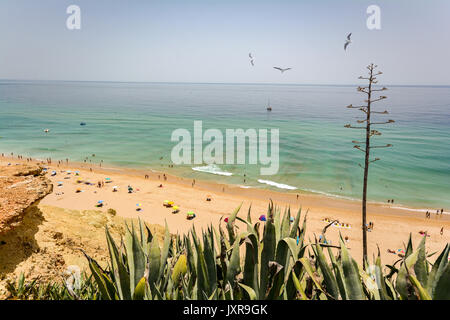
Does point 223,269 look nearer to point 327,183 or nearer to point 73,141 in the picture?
point 327,183

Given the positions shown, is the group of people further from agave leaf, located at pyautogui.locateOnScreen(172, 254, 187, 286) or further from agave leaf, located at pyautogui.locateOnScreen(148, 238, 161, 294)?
agave leaf, located at pyautogui.locateOnScreen(148, 238, 161, 294)

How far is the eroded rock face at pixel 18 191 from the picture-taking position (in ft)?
14.7

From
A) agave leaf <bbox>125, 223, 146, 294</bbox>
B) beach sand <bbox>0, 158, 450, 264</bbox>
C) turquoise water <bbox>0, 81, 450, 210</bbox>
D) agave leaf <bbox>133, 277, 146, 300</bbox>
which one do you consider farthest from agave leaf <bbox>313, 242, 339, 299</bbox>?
turquoise water <bbox>0, 81, 450, 210</bbox>

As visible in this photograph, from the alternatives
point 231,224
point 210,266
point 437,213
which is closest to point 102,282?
point 210,266

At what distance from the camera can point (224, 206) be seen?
2062 centimetres

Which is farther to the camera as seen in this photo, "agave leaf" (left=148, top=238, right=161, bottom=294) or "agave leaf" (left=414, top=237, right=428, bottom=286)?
"agave leaf" (left=148, top=238, right=161, bottom=294)

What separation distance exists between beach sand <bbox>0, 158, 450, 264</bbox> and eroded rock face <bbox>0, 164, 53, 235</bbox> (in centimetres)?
916

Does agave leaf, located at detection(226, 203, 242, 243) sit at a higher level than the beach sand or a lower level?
higher

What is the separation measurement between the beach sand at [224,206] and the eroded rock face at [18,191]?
9.16 meters

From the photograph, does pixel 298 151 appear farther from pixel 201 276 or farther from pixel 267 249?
pixel 201 276

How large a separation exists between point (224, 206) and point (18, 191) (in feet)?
53.8

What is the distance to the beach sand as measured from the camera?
54.2 ft

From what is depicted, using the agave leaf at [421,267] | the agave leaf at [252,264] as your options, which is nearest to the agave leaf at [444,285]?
the agave leaf at [421,267]
